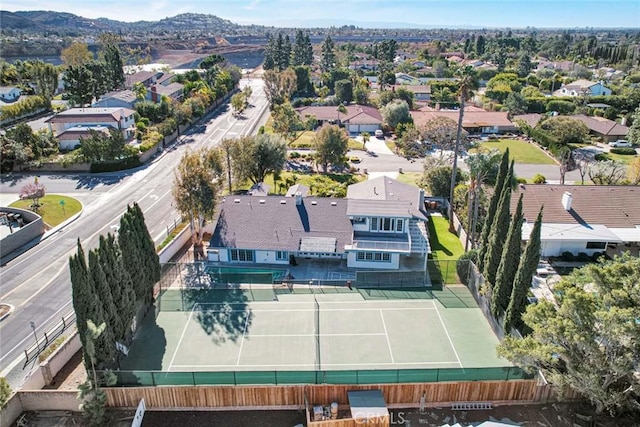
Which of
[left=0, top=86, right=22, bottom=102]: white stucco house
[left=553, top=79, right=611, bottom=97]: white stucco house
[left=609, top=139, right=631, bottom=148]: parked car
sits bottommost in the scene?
[left=609, top=139, right=631, bottom=148]: parked car

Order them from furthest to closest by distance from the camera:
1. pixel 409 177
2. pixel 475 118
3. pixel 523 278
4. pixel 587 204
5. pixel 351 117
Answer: pixel 475 118
pixel 351 117
pixel 409 177
pixel 587 204
pixel 523 278

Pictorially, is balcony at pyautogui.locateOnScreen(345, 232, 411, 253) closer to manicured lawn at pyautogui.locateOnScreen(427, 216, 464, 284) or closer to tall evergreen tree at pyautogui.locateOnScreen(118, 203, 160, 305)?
manicured lawn at pyautogui.locateOnScreen(427, 216, 464, 284)

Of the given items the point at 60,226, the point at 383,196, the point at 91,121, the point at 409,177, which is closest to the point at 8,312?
the point at 60,226

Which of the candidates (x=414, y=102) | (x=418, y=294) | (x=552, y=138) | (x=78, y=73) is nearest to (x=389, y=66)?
(x=414, y=102)

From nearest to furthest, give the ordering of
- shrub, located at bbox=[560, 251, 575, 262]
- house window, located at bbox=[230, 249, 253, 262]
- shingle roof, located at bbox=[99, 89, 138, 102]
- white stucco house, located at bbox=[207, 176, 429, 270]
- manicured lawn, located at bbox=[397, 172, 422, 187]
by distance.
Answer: white stucco house, located at bbox=[207, 176, 429, 270] < house window, located at bbox=[230, 249, 253, 262] < shrub, located at bbox=[560, 251, 575, 262] < manicured lawn, located at bbox=[397, 172, 422, 187] < shingle roof, located at bbox=[99, 89, 138, 102]

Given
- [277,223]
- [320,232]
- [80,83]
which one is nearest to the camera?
[320,232]

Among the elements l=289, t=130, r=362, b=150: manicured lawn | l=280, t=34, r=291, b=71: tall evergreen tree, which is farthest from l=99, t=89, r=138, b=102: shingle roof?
l=280, t=34, r=291, b=71: tall evergreen tree

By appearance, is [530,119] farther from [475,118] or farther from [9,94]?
[9,94]
